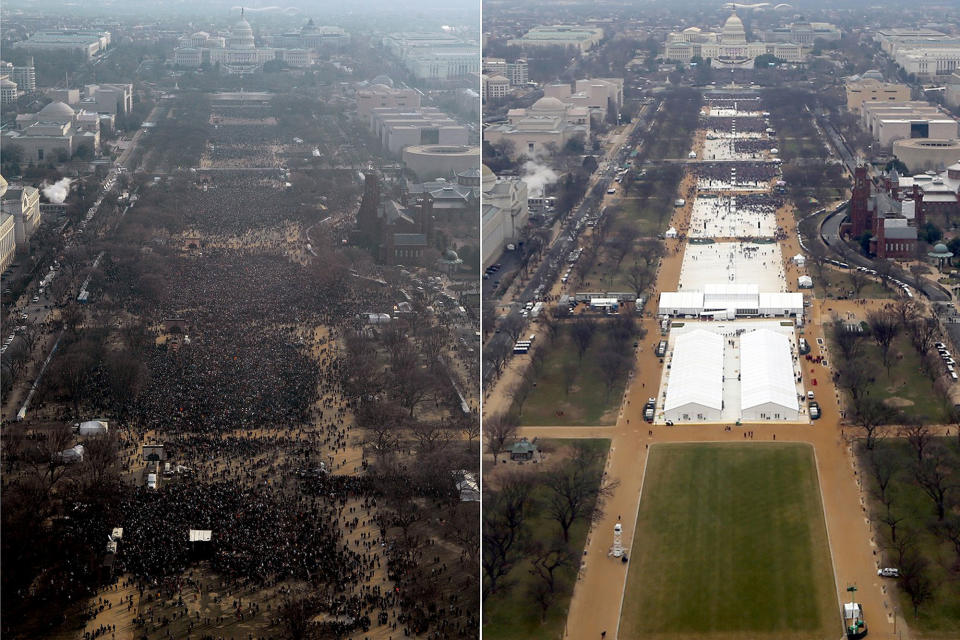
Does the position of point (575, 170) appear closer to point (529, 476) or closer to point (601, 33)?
point (529, 476)

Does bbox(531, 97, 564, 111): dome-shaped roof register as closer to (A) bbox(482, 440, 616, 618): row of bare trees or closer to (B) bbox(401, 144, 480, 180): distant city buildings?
(B) bbox(401, 144, 480, 180): distant city buildings

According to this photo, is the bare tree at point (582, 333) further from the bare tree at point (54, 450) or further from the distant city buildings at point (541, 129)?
the distant city buildings at point (541, 129)

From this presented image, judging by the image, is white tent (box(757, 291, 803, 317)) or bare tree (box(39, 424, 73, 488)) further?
white tent (box(757, 291, 803, 317))

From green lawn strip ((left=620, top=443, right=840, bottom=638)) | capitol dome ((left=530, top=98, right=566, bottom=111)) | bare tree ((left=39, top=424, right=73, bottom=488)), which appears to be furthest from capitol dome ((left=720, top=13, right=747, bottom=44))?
bare tree ((left=39, top=424, right=73, bottom=488))

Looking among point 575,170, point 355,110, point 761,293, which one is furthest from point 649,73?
point 761,293

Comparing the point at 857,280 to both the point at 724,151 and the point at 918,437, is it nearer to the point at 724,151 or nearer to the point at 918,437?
the point at 918,437

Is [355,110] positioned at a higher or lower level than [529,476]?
higher
